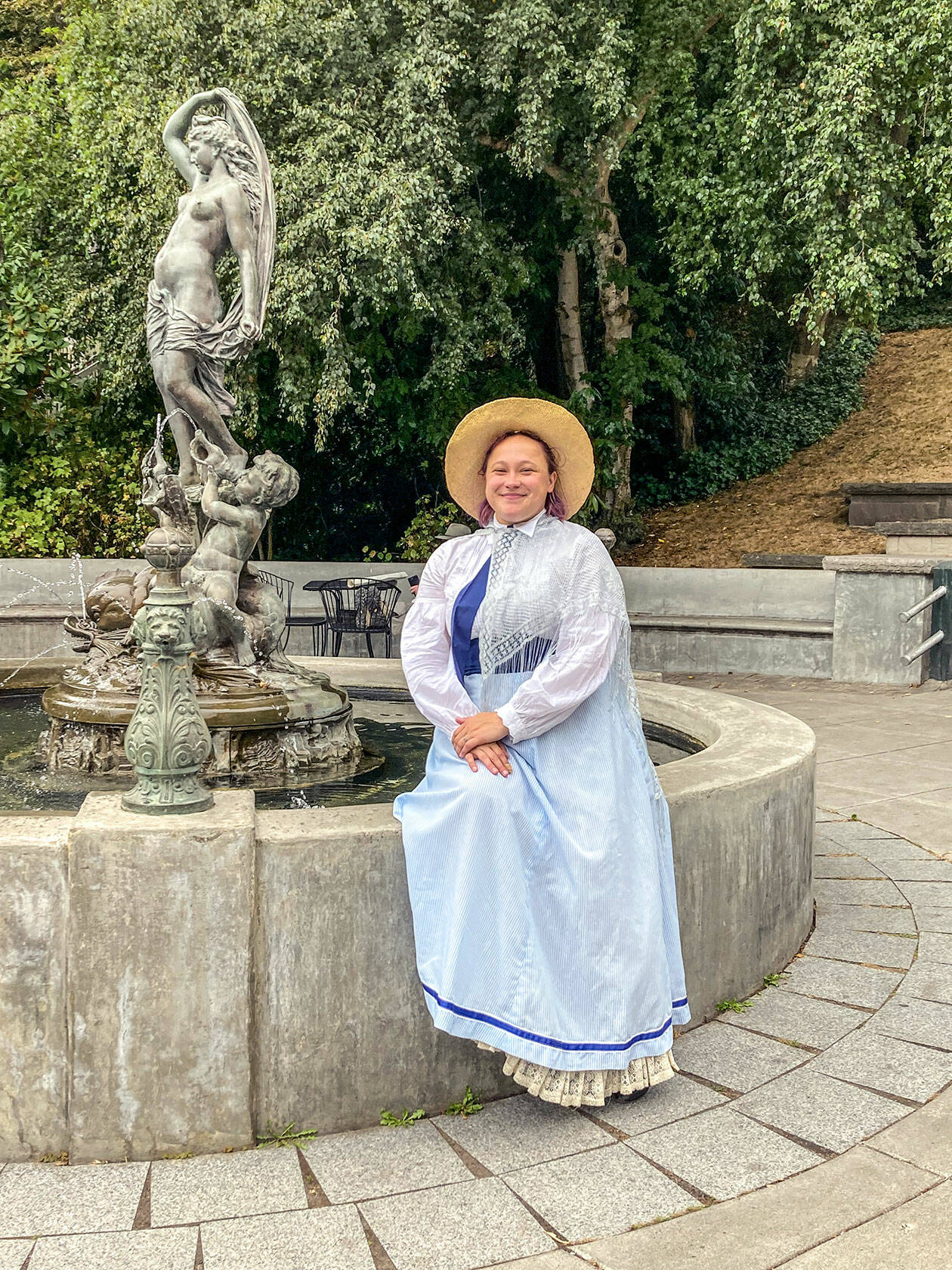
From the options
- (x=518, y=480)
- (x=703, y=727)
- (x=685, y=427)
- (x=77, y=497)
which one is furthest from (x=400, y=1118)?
(x=685, y=427)

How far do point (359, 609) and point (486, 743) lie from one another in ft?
27.9

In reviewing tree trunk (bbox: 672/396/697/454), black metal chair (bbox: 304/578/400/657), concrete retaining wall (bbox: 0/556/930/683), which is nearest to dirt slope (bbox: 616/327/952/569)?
tree trunk (bbox: 672/396/697/454)

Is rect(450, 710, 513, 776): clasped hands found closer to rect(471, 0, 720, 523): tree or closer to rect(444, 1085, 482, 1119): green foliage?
rect(444, 1085, 482, 1119): green foliage

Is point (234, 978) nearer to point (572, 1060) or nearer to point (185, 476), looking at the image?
point (572, 1060)

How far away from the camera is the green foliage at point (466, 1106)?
2969 millimetres

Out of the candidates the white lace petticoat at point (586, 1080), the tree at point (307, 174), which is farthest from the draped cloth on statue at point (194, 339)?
the tree at point (307, 174)

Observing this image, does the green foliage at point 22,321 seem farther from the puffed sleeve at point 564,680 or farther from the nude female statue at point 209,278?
the puffed sleeve at point 564,680

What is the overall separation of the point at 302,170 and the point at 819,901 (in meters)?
9.40

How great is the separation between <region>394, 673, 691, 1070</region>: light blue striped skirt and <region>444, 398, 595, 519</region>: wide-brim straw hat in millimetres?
618

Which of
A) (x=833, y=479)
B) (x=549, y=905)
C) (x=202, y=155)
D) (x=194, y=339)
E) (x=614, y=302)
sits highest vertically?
(x=614, y=302)

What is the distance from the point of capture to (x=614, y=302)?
51.9 feet

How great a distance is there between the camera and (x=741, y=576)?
12.4 meters

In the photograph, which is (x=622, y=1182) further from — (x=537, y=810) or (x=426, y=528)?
(x=426, y=528)

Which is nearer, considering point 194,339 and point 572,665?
point 572,665
